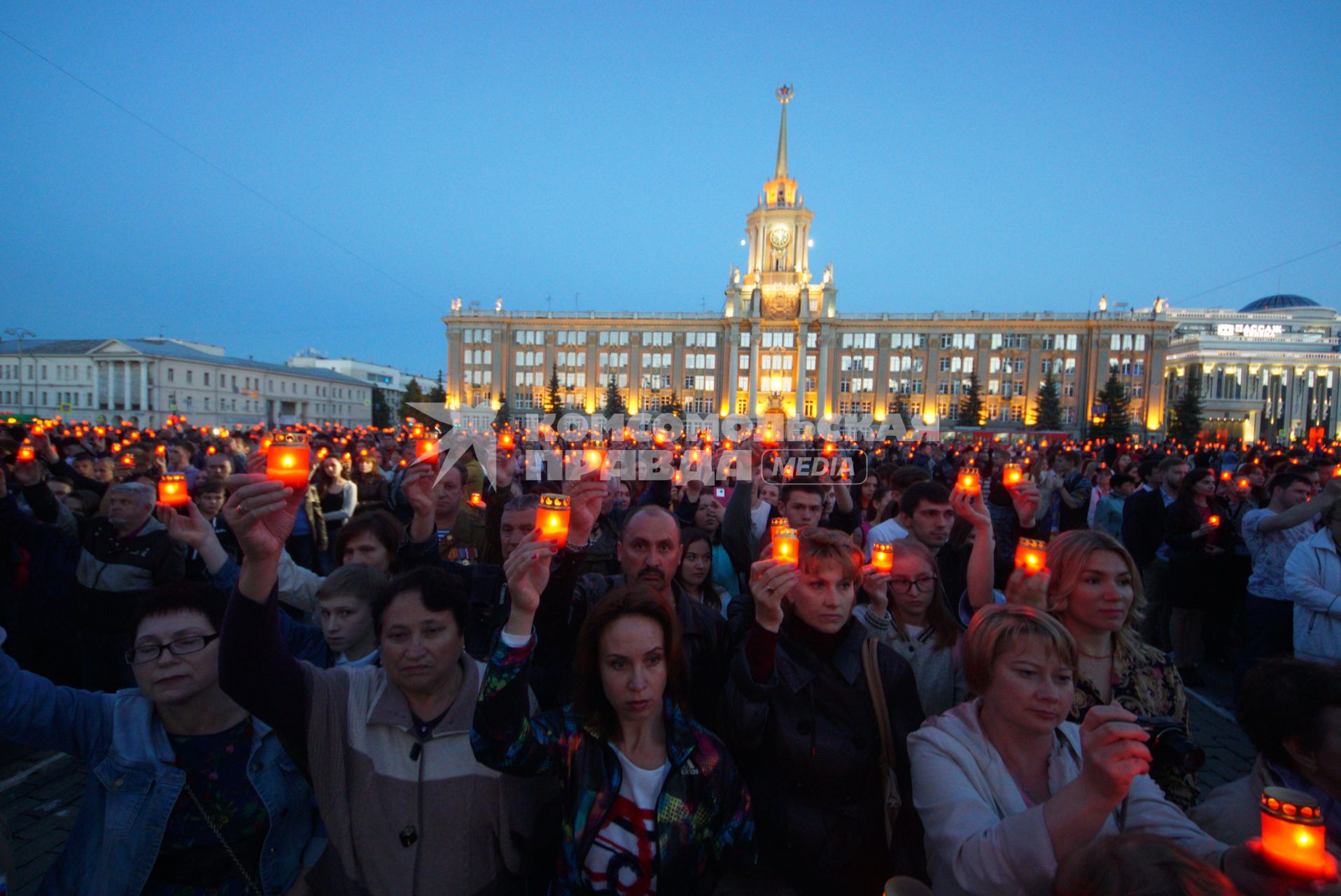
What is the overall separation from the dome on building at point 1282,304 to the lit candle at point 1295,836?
113515 millimetres

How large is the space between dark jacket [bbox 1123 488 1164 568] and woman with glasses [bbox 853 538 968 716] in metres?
5.26

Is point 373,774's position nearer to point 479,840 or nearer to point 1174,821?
point 479,840

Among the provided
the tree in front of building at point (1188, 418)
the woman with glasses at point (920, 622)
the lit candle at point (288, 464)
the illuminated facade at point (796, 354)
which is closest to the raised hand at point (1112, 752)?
the woman with glasses at point (920, 622)

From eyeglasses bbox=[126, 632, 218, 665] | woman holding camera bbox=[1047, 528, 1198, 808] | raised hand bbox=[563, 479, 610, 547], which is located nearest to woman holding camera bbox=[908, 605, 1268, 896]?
woman holding camera bbox=[1047, 528, 1198, 808]

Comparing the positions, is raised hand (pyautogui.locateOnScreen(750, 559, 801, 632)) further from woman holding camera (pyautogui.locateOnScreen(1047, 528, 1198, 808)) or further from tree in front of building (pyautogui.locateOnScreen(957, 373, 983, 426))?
tree in front of building (pyautogui.locateOnScreen(957, 373, 983, 426))

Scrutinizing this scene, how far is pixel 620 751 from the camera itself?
2326 mm

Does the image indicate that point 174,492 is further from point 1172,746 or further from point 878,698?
point 1172,746

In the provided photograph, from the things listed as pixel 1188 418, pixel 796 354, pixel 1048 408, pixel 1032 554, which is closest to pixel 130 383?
pixel 796 354

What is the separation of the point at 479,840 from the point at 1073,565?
104 inches

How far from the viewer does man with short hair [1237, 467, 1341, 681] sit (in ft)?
17.2

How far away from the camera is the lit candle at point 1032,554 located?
9.43 ft

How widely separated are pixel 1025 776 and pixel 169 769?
2845 millimetres

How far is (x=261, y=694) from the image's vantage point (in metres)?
2.17

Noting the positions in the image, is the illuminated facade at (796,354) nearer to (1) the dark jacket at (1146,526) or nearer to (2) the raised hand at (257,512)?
(1) the dark jacket at (1146,526)
